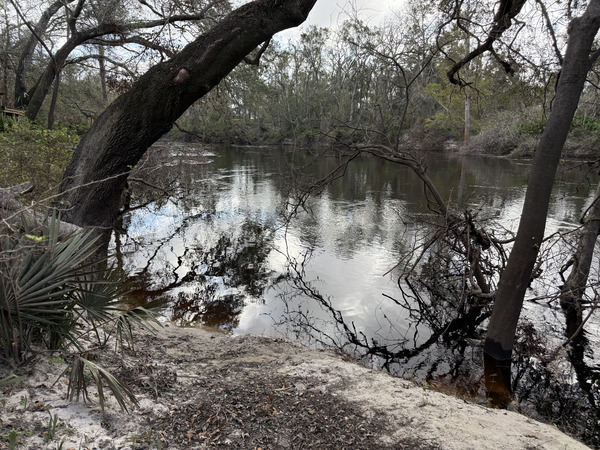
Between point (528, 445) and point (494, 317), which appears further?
point (494, 317)

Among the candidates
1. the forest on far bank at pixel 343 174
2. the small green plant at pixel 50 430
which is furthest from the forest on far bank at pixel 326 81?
the small green plant at pixel 50 430

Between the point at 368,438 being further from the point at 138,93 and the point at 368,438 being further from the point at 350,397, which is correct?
the point at 138,93

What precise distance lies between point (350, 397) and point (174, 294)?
5227mm

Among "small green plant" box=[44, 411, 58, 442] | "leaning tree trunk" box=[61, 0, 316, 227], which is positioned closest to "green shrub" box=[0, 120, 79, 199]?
"leaning tree trunk" box=[61, 0, 316, 227]

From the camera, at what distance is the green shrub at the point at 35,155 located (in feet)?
25.5

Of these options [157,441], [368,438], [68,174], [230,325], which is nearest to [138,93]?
[68,174]

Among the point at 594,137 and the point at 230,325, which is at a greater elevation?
the point at 594,137

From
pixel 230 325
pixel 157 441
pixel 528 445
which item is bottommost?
pixel 230 325

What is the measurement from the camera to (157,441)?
8.79ft

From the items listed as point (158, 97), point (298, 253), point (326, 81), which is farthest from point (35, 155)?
point (326, 81)

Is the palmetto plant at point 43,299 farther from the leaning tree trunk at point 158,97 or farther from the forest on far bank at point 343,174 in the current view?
the leaning tree trunk at point 158,97

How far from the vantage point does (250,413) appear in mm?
3281

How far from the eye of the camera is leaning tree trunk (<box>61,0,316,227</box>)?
542 centimetres

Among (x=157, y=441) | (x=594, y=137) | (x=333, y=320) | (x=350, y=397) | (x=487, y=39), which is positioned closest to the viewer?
(x=157, y=441)
